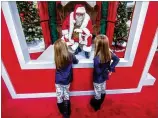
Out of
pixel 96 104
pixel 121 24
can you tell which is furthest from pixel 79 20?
pixel 121 24

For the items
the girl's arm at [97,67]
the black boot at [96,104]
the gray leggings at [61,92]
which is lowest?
the black boot at [96,104]

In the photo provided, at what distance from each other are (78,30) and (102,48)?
0.62m

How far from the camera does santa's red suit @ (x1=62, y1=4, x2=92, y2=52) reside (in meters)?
2.43

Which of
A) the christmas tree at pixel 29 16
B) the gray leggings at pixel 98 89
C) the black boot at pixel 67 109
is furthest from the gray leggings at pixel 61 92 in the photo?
the christmas tree at pixel 29 16

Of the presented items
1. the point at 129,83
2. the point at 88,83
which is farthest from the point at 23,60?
the point at 129,83

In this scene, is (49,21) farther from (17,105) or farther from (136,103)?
(136,103)

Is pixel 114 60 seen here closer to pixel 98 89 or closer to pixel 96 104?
pixel 98 89

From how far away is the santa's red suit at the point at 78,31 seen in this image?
2430 mm

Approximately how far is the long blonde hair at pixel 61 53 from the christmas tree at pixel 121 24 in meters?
2.10

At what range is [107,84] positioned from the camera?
2.72 metres

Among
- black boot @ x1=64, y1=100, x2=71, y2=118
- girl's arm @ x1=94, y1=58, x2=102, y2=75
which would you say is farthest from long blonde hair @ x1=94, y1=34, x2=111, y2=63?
black boot @ x1=64, y1=100, x2=71, y2=118

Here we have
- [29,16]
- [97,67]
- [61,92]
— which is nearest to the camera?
[97,67]

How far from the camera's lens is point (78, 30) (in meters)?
2.47

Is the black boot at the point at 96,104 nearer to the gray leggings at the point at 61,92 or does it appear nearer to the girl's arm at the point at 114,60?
the gray leggings at the point at 61,92
